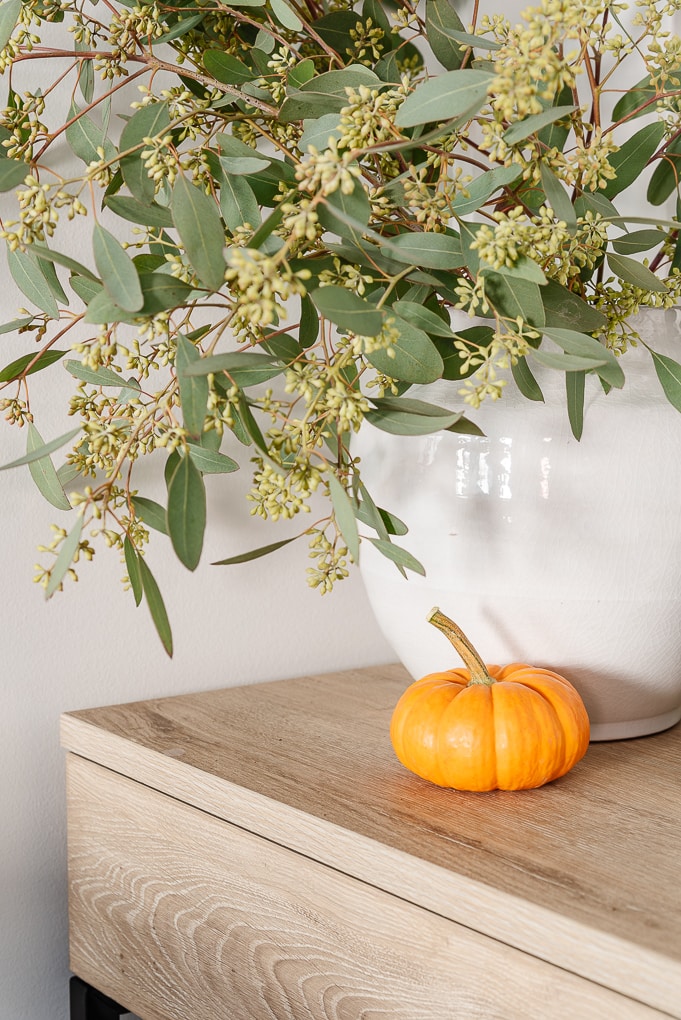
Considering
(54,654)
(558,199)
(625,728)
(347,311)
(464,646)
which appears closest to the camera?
(347,311)

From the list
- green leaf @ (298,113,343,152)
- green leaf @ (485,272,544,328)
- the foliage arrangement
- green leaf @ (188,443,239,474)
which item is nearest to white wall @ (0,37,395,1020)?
the foliage arrangement

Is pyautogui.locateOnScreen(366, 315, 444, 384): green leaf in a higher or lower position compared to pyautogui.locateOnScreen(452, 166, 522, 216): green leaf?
lower

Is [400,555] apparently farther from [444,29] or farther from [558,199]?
[444,29]

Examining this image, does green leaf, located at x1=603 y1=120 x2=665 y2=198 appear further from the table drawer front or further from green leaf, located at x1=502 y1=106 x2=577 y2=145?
the table drawer front

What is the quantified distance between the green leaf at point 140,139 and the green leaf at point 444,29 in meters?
0.20

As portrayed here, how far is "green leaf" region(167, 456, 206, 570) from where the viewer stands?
45 cm

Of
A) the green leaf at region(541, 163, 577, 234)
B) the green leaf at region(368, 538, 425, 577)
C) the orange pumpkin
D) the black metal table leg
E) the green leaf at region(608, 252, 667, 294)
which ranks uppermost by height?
the green leaf at region(541, 163, 577, 234)

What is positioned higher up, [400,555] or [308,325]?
[308,325]

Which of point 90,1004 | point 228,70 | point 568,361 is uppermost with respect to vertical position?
point 228,70

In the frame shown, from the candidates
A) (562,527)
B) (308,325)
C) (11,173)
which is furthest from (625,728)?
(11,173)

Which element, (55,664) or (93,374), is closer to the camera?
(93,374)

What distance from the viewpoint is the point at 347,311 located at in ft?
1.42

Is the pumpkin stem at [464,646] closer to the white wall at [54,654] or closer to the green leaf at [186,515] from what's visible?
the green leaf at [186,515]

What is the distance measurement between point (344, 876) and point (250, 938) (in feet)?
0.36
